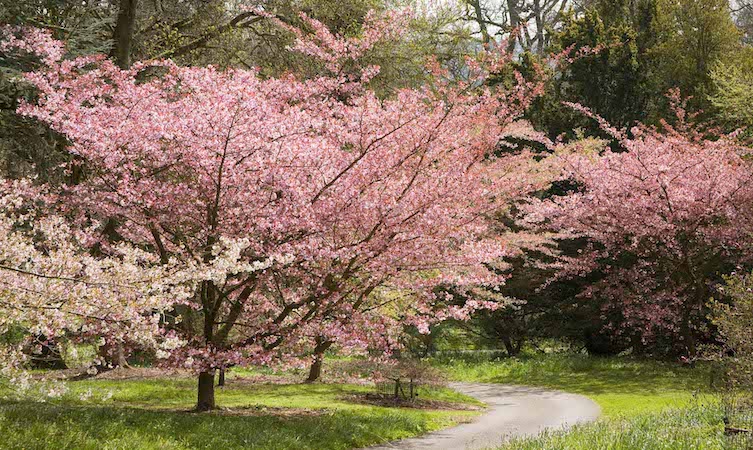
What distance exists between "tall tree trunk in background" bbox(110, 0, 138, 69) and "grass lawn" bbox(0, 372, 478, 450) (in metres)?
8.34

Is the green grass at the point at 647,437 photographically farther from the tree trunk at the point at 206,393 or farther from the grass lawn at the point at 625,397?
the tree trunk at the point at 206,393

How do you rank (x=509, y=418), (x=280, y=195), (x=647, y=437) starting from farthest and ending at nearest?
(x=509, y=418) < (x=280, y=195) < (x=647, y=437)

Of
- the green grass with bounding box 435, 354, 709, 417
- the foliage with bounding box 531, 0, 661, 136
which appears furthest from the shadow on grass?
the foliage with bounding box 531, 0, 661, 136

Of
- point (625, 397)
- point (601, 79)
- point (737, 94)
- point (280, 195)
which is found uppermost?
Answer: point (601, 79)

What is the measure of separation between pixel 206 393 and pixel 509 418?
6476 mm

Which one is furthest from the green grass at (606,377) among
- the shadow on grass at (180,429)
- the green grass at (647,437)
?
the shadow on grass at (180,429)

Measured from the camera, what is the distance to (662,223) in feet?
68.5

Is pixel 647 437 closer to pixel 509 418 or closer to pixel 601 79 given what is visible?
pixel 509 418

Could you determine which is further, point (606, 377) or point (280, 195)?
point (606, 377)

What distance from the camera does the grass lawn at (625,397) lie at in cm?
871

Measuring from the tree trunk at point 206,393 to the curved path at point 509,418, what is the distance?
11.7 feet

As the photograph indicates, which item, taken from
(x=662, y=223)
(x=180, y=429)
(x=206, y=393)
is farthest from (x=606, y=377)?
(x=180, y=429)

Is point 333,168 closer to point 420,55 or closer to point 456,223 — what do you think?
point 456,223

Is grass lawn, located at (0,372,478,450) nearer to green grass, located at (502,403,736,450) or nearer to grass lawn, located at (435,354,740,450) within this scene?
grass lawn, located at (435,354,740,450)
